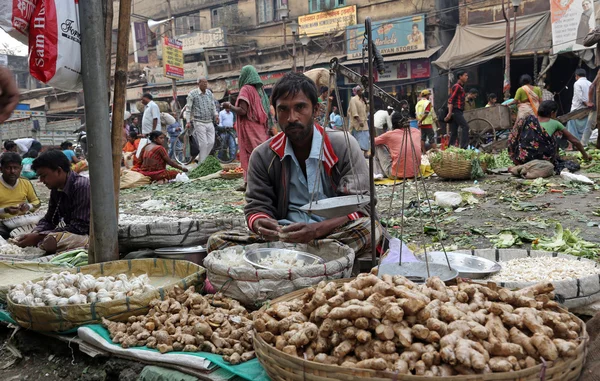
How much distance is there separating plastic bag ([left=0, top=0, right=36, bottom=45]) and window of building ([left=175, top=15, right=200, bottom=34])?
25796 millimetres

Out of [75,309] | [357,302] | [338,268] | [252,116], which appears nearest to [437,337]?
[357,302]

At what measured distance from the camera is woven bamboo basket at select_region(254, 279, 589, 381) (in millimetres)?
1376

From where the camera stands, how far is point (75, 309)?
2.36 metres

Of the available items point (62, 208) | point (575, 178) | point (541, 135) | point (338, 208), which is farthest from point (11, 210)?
point (541, 135)

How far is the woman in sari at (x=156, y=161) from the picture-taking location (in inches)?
375

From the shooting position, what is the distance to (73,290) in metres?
2.54

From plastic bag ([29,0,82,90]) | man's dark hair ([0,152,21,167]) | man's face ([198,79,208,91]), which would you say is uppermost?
man's face ([198,79,208,91])

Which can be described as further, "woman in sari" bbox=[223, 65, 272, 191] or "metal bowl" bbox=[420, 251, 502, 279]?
"woman in sari" bbox=[223, 65, 272, 191]

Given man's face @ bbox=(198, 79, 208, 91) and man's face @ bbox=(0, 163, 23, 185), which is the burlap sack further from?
man's face @ bbox=(198, 79, 208, 91)

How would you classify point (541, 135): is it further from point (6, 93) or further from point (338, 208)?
point (6, 93)

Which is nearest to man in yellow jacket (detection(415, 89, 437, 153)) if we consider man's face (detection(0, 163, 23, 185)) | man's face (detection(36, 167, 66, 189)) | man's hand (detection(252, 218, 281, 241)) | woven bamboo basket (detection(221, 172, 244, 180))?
woven bamboo basket (detection(221, 172, 244, 180))

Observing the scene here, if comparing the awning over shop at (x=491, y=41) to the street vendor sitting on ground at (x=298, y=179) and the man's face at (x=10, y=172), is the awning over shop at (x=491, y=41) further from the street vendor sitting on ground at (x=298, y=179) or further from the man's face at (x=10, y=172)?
the street vendor sitting on ground at (x=298, y=179)

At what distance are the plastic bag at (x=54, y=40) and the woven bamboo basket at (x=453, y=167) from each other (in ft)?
19.4

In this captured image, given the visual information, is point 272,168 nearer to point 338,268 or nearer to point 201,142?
point 338,268
